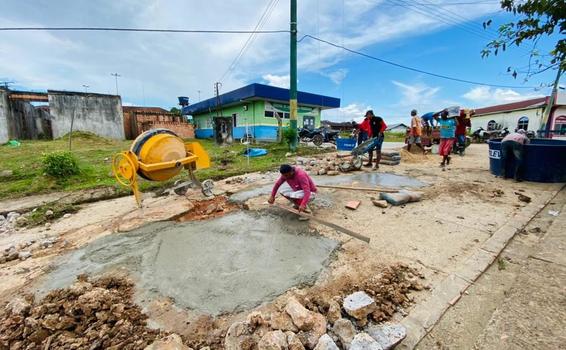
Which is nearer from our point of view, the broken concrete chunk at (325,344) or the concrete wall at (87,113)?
the broken concrete chunk at (325,344)

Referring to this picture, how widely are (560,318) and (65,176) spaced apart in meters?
8.85

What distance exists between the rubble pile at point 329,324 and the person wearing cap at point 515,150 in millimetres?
5471

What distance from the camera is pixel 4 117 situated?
57.0ft

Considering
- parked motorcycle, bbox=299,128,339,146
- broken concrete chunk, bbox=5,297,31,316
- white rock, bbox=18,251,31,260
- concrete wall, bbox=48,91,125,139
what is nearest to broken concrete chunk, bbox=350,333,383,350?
broken concrete chunk, bbox=5,297,31,316

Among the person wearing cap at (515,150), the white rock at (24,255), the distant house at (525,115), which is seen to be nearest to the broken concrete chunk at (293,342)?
the white rock at (24,255)

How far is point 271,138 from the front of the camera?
1738 cm

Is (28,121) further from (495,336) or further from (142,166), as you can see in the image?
(495,336)

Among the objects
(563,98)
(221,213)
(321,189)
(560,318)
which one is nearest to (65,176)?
(221,213)

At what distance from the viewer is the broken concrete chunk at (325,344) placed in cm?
148

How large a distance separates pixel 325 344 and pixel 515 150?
6439 millimetres

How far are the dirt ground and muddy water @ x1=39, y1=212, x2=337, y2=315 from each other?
0.13m

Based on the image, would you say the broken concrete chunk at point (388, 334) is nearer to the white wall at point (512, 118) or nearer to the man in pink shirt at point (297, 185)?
the man in pink shirt at point (297, 185)

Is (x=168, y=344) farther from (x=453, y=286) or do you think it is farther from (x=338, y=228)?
(x=453, y=286)

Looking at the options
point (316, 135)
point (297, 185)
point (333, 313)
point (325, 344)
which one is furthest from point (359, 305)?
point (316, 135)
